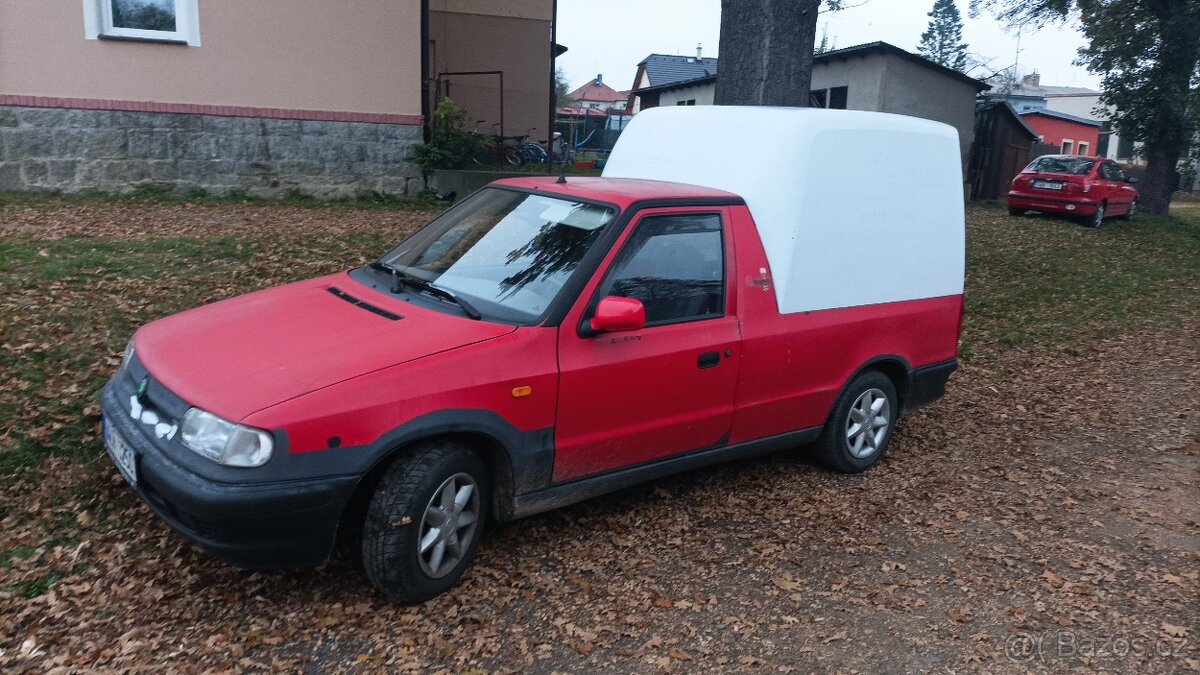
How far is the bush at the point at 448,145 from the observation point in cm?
1398

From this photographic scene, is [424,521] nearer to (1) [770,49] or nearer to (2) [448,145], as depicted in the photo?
(1) [770,49]

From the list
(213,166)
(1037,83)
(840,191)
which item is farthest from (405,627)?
(1037,83)

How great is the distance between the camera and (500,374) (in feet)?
12.9

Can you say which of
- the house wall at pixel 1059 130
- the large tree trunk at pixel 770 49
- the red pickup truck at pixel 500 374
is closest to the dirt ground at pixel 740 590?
the red pickup truck at pixel 500 374

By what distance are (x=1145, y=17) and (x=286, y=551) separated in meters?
22.4

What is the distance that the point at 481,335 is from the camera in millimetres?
4023

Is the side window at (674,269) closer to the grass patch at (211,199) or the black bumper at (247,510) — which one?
the black bumper at (247,510)

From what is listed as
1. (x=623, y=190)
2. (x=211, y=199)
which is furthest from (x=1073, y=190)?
(x=623, y=190)

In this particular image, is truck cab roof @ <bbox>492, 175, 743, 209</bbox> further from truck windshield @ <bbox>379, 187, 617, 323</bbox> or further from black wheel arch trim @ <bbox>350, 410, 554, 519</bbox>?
black wheel arch trim @ <bbox>350, 410, 554, 519</bbox>

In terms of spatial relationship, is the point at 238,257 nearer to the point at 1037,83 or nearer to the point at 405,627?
the point at 405,627

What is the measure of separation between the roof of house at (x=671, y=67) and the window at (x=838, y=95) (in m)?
21.2

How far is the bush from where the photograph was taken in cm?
1398

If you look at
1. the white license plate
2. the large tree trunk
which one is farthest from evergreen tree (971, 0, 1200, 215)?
the white license plate

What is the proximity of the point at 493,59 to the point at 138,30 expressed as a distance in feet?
27.4
